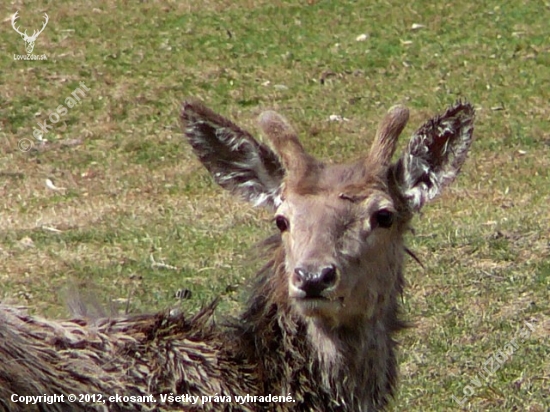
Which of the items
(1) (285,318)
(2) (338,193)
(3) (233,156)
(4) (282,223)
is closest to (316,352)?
(1) (285,318)

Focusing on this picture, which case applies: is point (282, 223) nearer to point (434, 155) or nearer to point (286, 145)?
point (286, 145)

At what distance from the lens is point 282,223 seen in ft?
17.8

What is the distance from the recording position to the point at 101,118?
581 inches

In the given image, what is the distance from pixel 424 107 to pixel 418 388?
313 inches

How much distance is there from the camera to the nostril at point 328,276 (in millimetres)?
4961

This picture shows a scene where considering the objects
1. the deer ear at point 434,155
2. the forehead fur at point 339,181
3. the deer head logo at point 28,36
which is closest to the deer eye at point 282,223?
the forehead fur at point 339,181

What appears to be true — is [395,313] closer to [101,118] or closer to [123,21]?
[101,118]

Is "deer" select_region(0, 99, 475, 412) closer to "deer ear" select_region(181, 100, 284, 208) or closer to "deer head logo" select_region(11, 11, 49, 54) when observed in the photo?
"deer ear" select_region(181, 100, 284, 208)

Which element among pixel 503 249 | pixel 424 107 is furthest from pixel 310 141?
pixel 503 249

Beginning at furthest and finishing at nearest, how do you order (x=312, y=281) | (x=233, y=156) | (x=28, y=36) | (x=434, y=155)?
(x=28, y=36)
(x=434, y=155)
(x=233, y=156)
(x=312, y=281)

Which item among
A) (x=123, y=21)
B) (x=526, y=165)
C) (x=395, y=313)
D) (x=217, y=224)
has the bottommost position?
(x=123, y=21)

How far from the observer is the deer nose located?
4.93m

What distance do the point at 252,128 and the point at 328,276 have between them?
9294 mm

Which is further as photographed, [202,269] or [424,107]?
[424,107]
